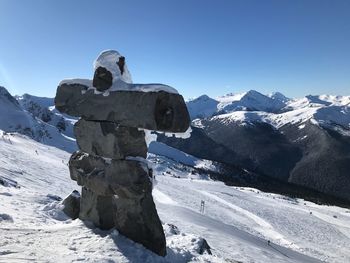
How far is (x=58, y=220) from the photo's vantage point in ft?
57.1

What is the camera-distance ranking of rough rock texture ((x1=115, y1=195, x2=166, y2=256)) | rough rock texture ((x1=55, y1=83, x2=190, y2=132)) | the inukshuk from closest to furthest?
rough rock texture ((x1=55, y1=83, x2=190, y2=132)) < the inukshuk < rough rock texture ((x1=115, y1=195, x2=166, y2=256))

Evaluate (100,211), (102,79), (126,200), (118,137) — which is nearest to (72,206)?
(100,211)

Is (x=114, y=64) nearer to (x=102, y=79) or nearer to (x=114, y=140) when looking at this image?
(x=102, y=79)

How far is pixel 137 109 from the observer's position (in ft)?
41.3

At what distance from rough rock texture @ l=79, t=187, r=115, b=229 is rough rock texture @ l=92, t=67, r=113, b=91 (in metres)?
3.72

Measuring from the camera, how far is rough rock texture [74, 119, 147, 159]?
13.2 m

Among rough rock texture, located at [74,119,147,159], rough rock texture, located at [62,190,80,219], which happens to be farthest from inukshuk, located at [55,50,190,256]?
rough rock texture, located at [62,190,80,219]

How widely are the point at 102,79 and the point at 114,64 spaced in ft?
2.12

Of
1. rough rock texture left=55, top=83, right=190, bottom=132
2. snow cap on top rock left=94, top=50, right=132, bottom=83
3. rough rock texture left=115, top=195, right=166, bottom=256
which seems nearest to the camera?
rough rock texture left=55, top=83, right=190, bottom=132

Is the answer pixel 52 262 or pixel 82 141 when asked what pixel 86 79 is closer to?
pixel 82 141

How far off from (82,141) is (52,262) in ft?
15.7

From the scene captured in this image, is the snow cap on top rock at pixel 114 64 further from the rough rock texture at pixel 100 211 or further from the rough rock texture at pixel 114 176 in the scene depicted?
the rough rock texture at pixel 100 211

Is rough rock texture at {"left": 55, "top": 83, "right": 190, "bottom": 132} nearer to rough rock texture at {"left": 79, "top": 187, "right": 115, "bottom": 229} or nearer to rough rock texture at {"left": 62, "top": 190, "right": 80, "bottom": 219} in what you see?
rough rock texture at {"left": 79, "top": 187, "right": 115, "bottom": 229}

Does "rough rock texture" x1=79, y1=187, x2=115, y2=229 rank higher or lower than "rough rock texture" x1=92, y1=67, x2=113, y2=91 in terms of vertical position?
lower
